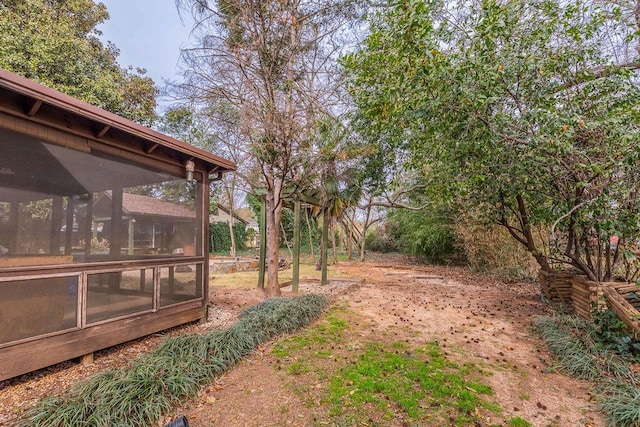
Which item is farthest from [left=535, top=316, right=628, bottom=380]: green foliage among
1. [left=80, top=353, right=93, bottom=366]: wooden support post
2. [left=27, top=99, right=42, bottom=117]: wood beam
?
[left=27, top=99, right=42, bottom=117]: wood beam

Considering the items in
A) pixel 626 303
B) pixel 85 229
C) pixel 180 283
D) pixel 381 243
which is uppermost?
pixel 85 229

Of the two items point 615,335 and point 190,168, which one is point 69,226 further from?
point 615,335

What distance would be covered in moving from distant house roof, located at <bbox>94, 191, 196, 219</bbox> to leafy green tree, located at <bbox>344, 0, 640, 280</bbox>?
3.60 metres

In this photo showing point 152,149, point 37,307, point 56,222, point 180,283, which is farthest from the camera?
point 180,283

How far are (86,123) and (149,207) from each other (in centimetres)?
124

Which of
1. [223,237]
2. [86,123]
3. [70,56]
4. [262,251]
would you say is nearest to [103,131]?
[86,123]

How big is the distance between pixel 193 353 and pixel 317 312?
228cm

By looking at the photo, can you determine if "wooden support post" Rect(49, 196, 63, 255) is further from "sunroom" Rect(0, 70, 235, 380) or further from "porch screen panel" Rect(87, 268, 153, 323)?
"porch screen panel" Rect(87, 268, 153, 323)

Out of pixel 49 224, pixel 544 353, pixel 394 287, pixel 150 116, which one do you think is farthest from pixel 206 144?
pixel 544 353

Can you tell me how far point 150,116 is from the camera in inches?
407

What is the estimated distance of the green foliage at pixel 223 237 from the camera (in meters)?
19.1

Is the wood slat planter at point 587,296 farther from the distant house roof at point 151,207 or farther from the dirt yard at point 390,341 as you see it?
the distant house roof at point 151,207

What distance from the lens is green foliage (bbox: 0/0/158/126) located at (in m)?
A: 7.32

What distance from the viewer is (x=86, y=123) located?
3232 mm
